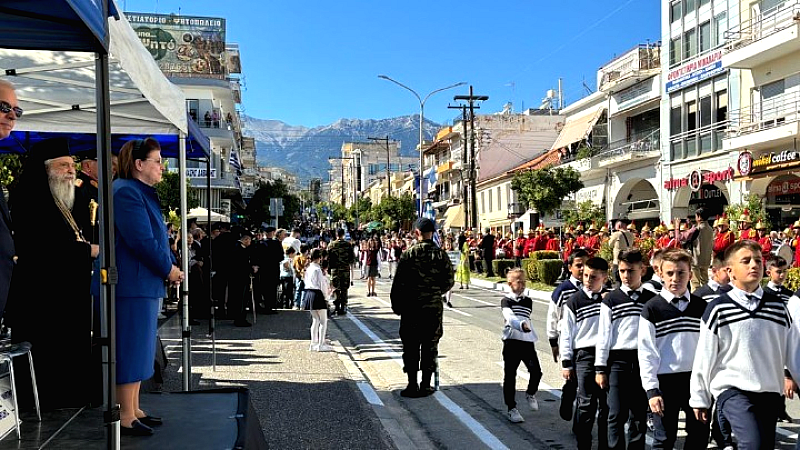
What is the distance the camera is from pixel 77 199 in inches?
225

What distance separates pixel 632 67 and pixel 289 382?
3180cm

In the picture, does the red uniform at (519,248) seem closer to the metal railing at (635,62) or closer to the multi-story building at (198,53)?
the metal railing at (635,62)

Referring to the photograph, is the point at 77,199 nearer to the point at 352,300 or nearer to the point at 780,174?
the point at 352,300

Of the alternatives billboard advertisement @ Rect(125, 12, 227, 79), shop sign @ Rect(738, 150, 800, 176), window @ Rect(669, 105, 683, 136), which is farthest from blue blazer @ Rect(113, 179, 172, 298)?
billboard advertisement @ Rect(125, 12, 227, 79)

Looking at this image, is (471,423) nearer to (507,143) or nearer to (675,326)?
(675,326)

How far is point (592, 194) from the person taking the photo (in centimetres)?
3925

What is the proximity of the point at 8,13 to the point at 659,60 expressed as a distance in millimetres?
34232

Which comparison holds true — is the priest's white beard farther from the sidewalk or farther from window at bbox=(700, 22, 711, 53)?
window at bbox=(700, 22, 711, 53)

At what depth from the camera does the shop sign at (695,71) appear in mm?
28175

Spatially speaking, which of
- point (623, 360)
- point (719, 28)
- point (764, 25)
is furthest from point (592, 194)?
point (623, 360)

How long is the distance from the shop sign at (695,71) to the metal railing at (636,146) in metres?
2.44

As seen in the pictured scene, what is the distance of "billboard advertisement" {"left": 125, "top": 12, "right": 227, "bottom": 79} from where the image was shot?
197ft

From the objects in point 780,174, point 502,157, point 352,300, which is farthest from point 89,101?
point 502,157

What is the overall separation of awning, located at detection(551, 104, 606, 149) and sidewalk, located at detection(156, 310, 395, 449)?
30.6 meters
